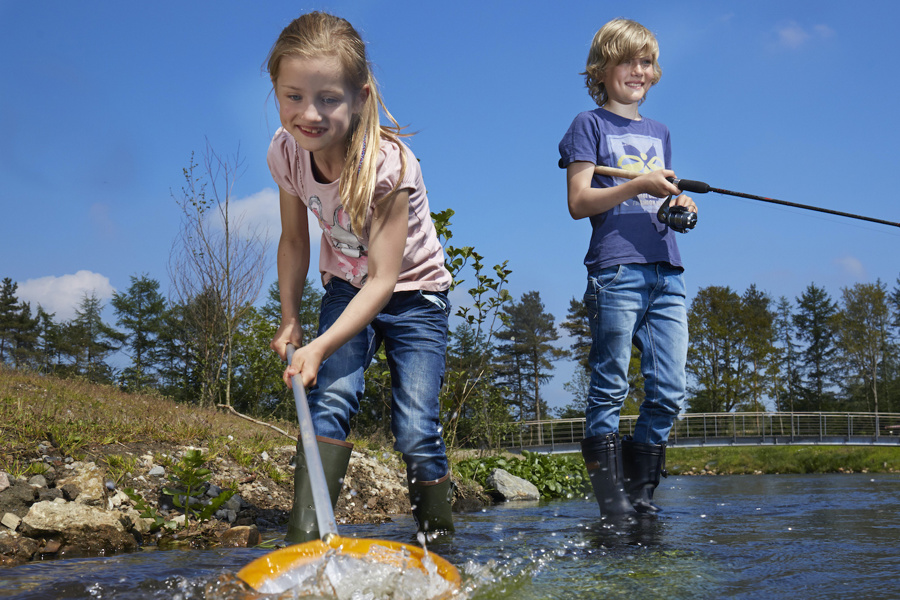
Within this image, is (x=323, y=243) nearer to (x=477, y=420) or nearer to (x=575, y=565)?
(x=575, y=565)

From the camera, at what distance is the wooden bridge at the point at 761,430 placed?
27.0m

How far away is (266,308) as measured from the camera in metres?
33.0

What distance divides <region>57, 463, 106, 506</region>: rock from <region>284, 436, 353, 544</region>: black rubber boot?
1.33 metres

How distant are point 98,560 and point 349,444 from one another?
927 millimetres

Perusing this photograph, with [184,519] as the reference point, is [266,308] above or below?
Answer: above

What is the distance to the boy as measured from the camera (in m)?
3.10

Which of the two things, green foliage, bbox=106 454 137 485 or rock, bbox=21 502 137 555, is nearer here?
rock, bbox=21 502 137 555

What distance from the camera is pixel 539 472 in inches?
277

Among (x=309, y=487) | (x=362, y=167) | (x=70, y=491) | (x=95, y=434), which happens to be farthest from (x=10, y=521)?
(x=362, y=167)

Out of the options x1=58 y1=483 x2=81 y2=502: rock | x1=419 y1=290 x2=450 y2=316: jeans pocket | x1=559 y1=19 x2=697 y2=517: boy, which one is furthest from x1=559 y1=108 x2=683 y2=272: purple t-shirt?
x1=58 y1=483 x2=81 y2=502: rock

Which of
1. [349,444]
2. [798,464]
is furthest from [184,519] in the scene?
[798,464]

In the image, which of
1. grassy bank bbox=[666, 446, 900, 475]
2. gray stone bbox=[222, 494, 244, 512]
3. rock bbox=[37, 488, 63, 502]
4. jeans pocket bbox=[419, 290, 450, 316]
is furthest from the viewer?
grassy bank bbox=[666, 446, 900, 475]

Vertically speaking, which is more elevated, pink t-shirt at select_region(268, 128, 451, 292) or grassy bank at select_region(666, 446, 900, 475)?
pink t-shirt at select_region(268, 128, 451, 292)

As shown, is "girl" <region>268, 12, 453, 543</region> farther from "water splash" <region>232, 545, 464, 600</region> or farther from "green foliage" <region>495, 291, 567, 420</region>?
"green foliage" <region>495, 291, 567, 420</region>
